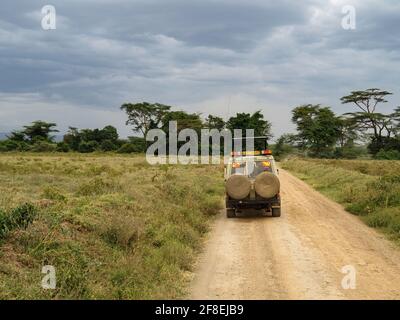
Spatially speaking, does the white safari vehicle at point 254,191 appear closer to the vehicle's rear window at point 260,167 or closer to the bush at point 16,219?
the vehicle's rear window at point 260,167

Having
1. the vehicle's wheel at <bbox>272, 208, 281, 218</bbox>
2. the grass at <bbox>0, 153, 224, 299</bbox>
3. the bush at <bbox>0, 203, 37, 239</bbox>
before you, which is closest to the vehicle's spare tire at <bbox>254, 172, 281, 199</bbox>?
the vehicle's wheel at <bbox>272, 208, 281, 218</bbox>

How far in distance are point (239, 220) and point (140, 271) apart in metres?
7.38

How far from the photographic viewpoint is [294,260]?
31.4 ft

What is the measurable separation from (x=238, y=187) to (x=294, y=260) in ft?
17.7

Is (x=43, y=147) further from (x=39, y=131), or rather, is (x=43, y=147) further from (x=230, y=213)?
(x=230, y=213)

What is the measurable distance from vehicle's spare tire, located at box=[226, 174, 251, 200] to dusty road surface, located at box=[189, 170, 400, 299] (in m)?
0.84

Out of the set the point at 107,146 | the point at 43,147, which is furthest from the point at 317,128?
the point at 43,147

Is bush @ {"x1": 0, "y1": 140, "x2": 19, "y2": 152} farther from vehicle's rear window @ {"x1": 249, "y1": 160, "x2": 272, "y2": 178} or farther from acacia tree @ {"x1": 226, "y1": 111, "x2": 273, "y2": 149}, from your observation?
vehicle's rear window @ {"x1": 249, "y1": 160, "x2": 272, "y2": 178}

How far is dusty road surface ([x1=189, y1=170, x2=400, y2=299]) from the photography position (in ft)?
24.7

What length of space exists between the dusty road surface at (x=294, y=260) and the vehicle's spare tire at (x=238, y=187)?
2.76 ft

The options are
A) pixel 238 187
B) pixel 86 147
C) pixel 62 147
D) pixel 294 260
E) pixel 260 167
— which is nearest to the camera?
pixel 294 260

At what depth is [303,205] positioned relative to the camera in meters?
17.9

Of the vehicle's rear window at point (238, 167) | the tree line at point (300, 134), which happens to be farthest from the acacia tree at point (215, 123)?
the vehicle's rear window at point (238, 167)
